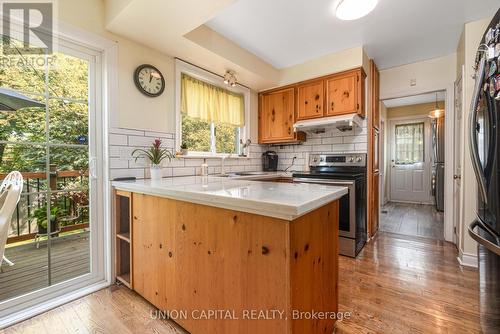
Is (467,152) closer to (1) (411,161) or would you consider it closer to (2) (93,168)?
(2) (93,168)

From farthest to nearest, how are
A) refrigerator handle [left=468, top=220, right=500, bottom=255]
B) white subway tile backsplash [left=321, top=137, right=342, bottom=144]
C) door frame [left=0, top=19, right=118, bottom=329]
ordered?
white subway tile backsplash [left=321, top=137, right=342, bottom=144]
door frame [left=0, top=19, right=118, bottom=329]
refrigerator handle [left=468, top=220, right=500, bottom=255]

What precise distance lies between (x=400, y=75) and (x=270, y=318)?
3742 mm

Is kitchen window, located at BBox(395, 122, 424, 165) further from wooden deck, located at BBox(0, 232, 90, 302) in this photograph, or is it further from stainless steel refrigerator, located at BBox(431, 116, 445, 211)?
wooden deck, located at BBox(0, 232, 90, 302)

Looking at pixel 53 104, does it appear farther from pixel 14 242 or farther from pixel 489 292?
pixel 489 292

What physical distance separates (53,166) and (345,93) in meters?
3.11

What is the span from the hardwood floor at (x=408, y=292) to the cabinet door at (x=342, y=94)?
1.77 m

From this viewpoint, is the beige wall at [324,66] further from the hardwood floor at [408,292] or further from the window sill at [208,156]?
the hardwood floor at [408,292]

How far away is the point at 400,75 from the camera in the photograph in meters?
3.31

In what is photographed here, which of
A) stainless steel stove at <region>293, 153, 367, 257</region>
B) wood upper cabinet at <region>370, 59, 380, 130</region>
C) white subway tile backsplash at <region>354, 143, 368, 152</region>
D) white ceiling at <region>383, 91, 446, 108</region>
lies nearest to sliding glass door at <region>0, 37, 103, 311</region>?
stainless steel stove at <region>293, 153, 367, 257</region>

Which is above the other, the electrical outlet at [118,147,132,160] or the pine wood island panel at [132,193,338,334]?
the electrical outlet at [118,147,132,160]

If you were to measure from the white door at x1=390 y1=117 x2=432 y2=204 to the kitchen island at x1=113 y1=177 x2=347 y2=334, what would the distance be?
5.71 metres

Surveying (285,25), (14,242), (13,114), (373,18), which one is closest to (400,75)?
(373,18)

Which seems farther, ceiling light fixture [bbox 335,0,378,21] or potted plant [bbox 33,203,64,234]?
ceiling light fixture [bbox 335,0,378,21]

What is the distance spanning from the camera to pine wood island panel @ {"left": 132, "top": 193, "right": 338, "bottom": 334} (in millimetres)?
955
